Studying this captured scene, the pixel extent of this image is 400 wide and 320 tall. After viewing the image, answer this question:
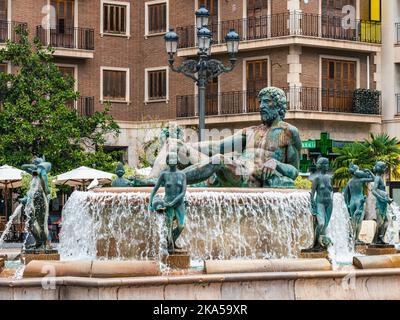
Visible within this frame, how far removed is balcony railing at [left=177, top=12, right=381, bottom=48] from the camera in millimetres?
39250

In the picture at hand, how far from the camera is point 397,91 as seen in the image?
133 feet

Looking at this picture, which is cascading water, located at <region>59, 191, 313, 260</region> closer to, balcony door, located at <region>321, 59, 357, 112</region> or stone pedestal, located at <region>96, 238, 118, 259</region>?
stone pedestal, located at <region>96, 238, 118, 259</region>

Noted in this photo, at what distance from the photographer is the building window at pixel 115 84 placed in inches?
1709

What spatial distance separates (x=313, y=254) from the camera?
1588 centimetres

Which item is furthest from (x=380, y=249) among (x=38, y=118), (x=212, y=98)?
(x=212, y=98)

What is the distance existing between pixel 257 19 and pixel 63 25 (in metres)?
7.03

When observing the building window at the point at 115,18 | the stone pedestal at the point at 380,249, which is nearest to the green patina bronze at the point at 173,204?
the stone pedestal at the point at 380,249

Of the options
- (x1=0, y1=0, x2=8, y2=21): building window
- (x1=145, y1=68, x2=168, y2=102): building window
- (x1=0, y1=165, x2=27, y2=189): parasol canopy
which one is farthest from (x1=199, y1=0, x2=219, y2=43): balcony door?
(x1=0, y1=165, x2=27, y2=189): parasol canopy

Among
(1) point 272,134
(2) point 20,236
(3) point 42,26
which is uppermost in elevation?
(3) point 42,26

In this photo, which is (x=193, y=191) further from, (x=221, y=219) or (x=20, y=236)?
(x=20, y=236)

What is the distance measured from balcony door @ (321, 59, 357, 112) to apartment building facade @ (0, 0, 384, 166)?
0.11ft

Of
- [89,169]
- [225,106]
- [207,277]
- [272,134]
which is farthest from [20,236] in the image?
[207,277]

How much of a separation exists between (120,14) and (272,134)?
87.6ft
